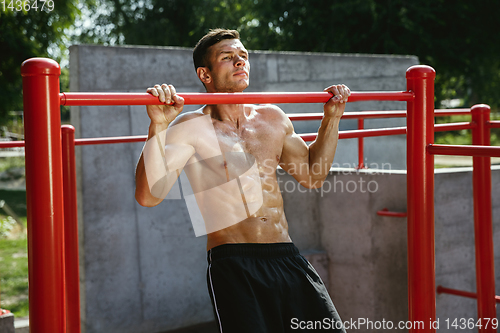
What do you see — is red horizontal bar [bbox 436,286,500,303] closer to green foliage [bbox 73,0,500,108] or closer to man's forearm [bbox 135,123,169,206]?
man's forearm [bbox 135,123,169,206]

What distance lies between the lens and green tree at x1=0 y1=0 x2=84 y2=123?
Answer: 928 centimetres

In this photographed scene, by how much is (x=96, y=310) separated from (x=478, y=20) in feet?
34.5

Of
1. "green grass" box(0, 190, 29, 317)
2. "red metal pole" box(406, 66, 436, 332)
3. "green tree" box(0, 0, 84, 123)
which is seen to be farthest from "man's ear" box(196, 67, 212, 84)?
"green tree" box(0, 0, 84, 123)

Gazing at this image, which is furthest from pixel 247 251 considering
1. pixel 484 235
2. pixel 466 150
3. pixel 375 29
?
pixel 375 29

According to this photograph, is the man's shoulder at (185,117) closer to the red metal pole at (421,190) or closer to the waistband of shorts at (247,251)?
the waistband of shorts at (247,251)

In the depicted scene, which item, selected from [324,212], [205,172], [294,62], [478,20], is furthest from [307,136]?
[478,20]

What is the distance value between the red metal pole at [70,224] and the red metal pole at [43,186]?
39.7 inches

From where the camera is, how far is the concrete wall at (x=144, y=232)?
11.9ft

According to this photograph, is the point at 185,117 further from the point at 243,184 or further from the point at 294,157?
the point at 294,157

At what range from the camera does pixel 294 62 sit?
5.39 metres

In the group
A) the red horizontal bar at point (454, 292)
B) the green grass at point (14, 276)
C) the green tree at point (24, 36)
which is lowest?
the green grass at point (14, 276)

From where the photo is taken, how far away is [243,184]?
1862 millimetres

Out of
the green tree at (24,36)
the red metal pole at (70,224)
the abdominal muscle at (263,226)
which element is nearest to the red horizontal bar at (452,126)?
the abdominal muscle at (263,226)

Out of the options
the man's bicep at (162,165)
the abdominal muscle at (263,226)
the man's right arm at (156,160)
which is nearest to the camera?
the man's right arm at (156,160)
